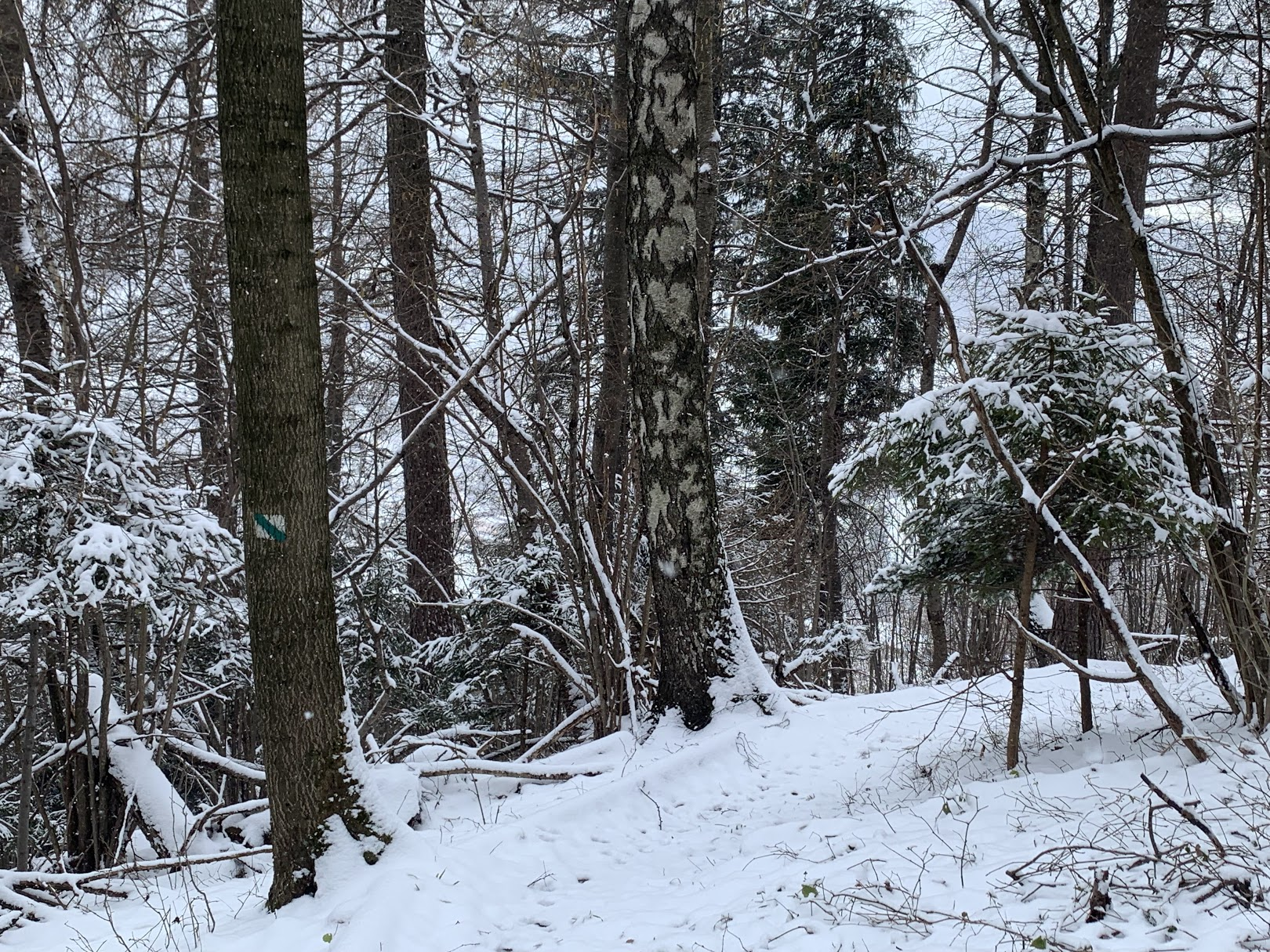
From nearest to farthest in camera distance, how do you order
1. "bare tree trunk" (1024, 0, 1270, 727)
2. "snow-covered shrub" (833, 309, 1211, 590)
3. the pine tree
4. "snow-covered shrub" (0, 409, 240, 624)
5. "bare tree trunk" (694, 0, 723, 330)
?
"bare tree trunk" (1024, 0, 1270, 727) < "snow-covered shrub" (833, 309, 1211, 590) < "snow-covered shrub" (0, 409, 240, 624) < "bare tree trunk" (694, 0, 723, 330) < the pine tree

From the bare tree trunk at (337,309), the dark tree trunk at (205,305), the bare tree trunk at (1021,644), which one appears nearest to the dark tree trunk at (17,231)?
the dark tree trunk at (205,305)

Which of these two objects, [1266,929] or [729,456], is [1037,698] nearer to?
[1266,929]

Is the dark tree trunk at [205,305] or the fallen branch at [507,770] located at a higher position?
the dark tree trunk at [205,305]

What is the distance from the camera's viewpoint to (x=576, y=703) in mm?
7422

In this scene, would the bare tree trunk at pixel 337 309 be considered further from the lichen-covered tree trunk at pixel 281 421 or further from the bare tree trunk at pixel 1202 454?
the bare tree trunk at pixel 1202 454

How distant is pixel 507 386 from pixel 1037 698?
13.4 ft

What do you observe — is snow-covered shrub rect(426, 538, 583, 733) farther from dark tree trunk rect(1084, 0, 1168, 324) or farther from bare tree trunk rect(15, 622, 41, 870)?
dark tree trunk rect(1084, 0, 1168, 324)

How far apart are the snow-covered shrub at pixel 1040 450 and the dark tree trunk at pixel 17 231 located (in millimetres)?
6601

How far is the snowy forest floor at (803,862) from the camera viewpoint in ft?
7.98

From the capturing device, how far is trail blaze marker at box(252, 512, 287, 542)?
2953mm

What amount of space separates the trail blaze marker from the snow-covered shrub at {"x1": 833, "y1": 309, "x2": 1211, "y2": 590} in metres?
2.55

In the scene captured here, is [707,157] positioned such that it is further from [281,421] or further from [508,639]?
[281,421]

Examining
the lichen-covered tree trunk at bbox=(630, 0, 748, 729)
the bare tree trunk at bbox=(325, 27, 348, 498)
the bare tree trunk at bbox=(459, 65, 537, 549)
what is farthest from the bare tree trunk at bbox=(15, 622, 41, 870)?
the lichen-covered tree trunk at bbox=(630, 0, 748, 729)

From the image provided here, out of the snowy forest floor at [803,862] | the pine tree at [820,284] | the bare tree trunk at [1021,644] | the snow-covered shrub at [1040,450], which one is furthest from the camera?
the pine tree at [820,284]
